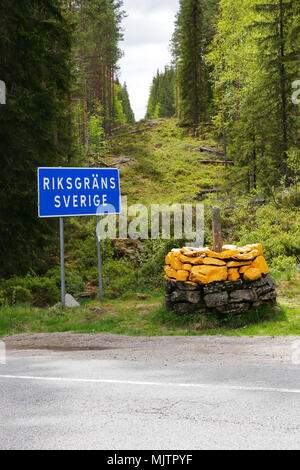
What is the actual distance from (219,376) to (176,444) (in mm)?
2182

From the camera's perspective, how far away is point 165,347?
782cm

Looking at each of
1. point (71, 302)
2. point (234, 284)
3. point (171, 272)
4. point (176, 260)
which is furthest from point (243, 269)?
point (71, 302)

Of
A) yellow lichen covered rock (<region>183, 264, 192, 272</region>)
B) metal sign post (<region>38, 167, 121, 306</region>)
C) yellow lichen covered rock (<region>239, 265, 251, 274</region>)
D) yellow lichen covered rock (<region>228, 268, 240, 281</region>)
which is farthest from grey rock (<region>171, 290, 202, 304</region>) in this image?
metal sign post (<region>38, 167, 121, 306</region>)

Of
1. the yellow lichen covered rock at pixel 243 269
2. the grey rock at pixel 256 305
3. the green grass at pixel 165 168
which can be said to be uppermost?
the green grass at pixel 165 168

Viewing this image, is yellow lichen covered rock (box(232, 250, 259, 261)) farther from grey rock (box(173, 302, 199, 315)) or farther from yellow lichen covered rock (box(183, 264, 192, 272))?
grey rock (box(173, 302, 199, 315))

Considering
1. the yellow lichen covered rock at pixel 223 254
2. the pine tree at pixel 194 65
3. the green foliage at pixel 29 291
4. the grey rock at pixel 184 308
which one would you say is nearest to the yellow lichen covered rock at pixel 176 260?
the yellow lichen covered rock at pixel 223 254

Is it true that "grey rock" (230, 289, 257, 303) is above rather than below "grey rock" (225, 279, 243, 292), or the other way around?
below

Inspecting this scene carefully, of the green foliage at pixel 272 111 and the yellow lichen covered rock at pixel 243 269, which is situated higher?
Answer: the green foliage at pixel 272 111

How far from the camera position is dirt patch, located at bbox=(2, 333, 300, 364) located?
6645mm

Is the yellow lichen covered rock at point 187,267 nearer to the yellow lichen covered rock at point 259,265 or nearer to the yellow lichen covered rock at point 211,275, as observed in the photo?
the yellow lichen covered rock at point 211,275

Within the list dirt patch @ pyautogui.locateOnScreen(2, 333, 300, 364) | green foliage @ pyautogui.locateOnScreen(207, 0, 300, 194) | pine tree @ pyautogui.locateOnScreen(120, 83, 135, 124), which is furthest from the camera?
pine tree @ pyautogui.locateOnScreen(120, 83, 135, 124)

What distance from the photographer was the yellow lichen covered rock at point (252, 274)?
9898 mm

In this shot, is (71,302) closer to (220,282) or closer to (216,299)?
(216,299)

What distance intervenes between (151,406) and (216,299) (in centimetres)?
585
